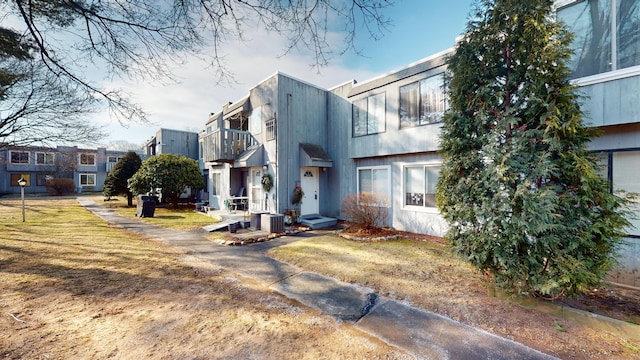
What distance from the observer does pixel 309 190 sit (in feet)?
38.9


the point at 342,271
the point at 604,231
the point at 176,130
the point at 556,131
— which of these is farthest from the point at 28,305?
the point at 176,130

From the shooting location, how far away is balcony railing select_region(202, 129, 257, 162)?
473 inches

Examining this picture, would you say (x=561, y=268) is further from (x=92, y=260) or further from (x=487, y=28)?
(x=92, y=260)

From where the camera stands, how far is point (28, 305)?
12.0 feet

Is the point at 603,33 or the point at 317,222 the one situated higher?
the point at 603,33

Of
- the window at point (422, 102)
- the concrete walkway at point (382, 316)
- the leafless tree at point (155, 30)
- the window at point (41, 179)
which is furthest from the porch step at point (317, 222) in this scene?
the window at point (41, 179)

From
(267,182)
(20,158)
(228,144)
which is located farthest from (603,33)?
(20,158)

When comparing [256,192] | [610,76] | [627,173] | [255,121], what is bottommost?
[256,192]

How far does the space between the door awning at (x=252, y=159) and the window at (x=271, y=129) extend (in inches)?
30.2

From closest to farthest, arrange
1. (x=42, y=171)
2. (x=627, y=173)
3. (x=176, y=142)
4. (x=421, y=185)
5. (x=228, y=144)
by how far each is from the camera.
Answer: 1. (x=627, y=173)
2. (x=421, y=185)
3. (x=228, y=144)
4. (x=176, y=142)
5. (x=42, y=171)

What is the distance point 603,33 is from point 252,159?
11.2 metres

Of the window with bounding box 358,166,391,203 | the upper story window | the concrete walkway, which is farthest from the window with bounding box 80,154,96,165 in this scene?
the upper story window

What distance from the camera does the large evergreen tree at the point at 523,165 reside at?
3.52m

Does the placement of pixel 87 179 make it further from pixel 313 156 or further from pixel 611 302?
pixel 611 302
